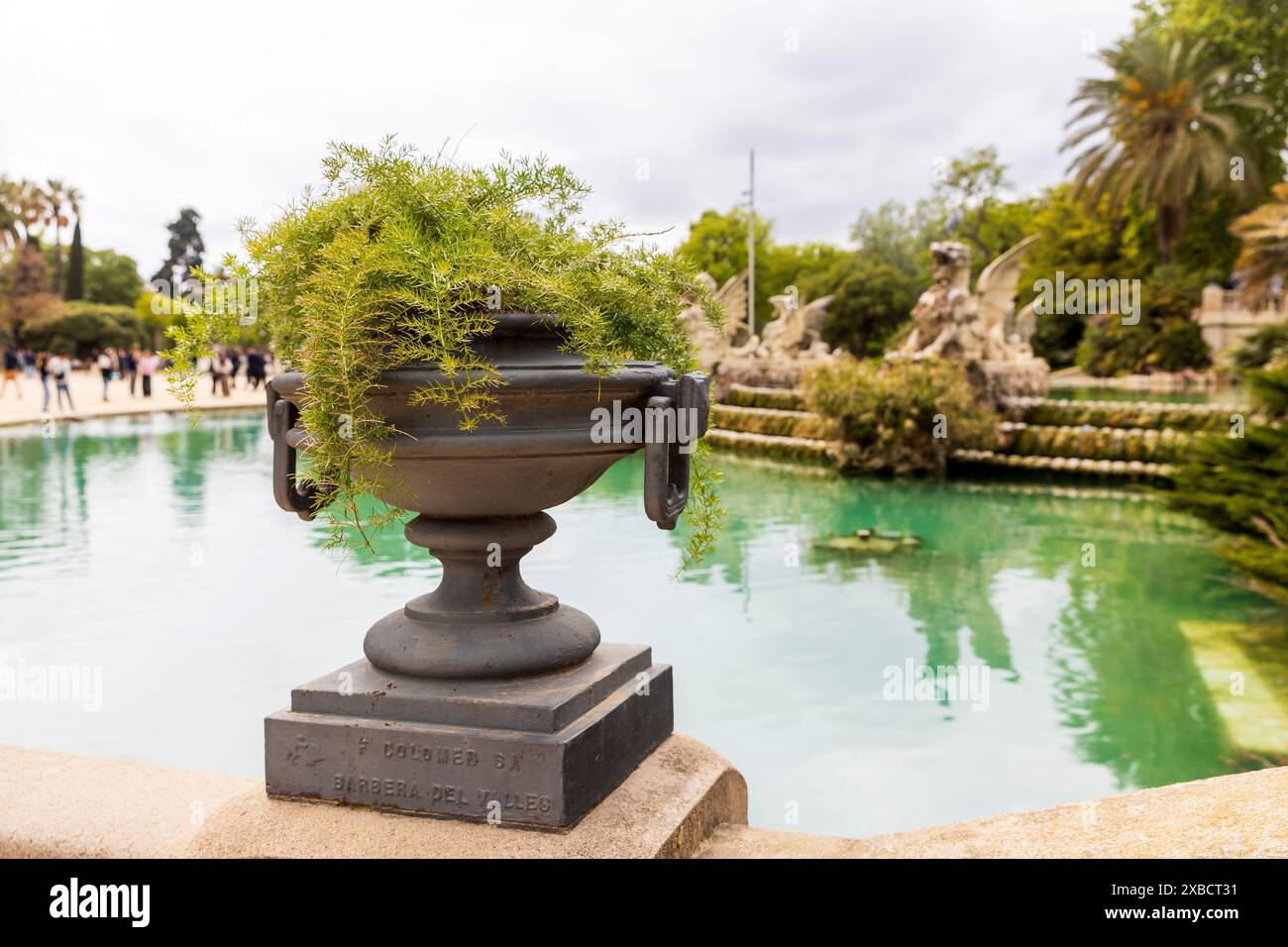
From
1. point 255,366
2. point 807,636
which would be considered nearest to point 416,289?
point 807,636

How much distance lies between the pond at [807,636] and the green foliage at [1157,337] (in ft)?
85.2

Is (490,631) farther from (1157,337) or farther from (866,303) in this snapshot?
(866,303)

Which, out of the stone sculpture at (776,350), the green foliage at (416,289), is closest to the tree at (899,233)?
the stone sculpture at (776,350)

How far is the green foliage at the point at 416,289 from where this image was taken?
80.7 inches

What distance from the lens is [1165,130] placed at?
3588 centimetres

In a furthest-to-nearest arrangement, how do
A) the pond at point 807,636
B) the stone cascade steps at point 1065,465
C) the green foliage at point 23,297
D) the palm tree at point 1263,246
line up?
the green foliage at point 23,297 → the stone cascade steps at point 1065,465 → the palm tree at point 1263,246 → the pond at point 807,636

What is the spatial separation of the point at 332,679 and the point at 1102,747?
13.9 feet

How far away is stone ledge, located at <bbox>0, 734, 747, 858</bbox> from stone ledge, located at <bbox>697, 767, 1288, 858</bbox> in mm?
170

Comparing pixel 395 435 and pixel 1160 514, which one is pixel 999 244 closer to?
pixel 1160 514

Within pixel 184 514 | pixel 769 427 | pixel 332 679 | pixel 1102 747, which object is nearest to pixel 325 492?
pixel 332 679

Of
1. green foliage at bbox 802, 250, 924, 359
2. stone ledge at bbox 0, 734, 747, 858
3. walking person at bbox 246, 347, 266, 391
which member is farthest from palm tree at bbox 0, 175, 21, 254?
stone ledge at bbox 0, 734, 747, 858

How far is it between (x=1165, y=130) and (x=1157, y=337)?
23.2 ft

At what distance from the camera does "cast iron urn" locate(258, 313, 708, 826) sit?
7.03ft

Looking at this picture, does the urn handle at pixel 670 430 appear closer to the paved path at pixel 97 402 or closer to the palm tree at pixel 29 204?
the paved path at pixel 97 402
